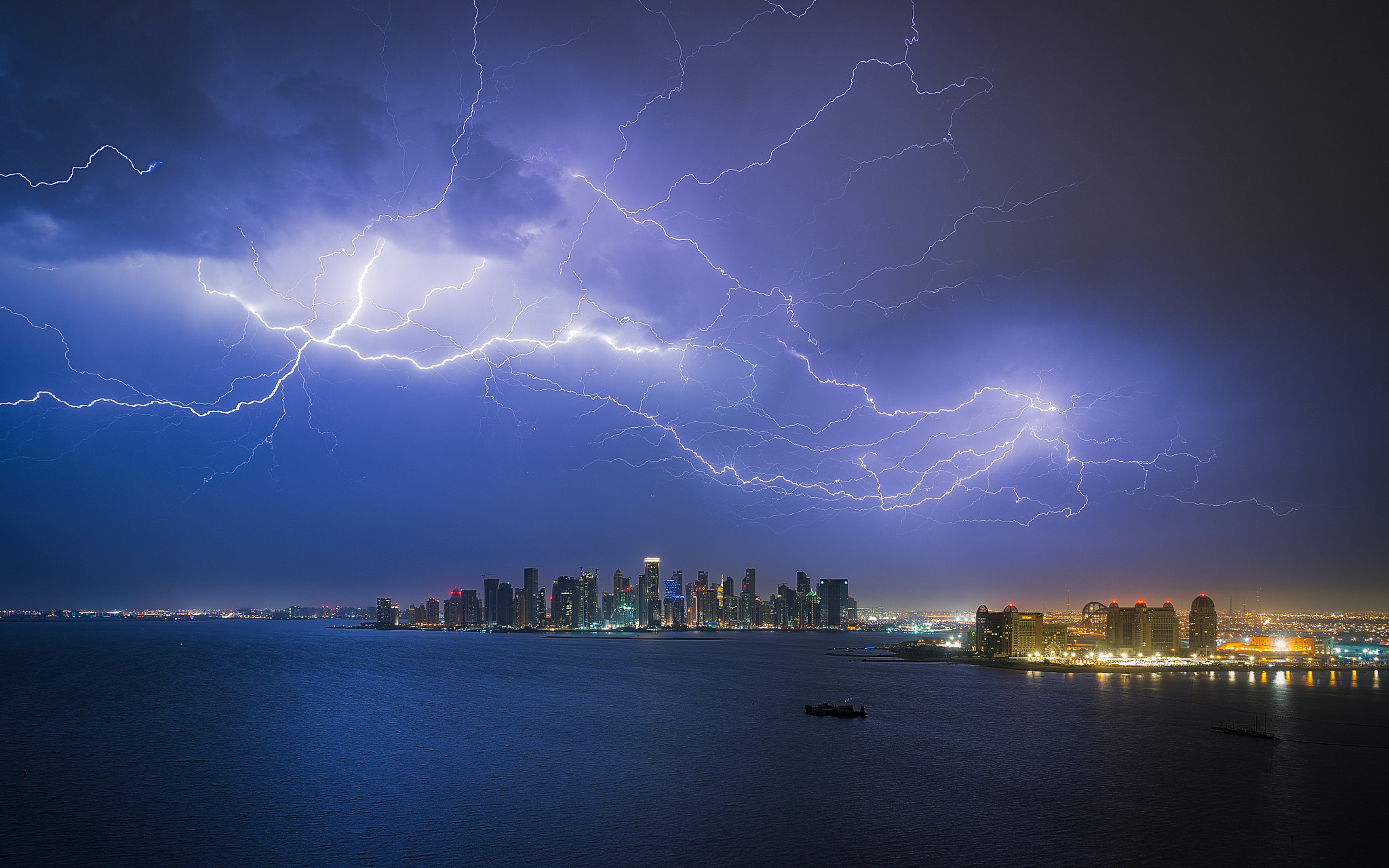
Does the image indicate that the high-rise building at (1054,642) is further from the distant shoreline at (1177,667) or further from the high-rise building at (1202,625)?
the high-rise building at (1202,625)

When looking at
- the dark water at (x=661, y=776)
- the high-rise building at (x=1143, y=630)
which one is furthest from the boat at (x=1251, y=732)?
the high-rise building at (x=1143, y=630)

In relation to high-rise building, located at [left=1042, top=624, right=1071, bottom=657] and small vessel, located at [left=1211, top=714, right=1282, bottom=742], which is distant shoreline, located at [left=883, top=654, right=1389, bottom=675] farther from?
small vessel, located at [left=1211, top=714, right=1282, bottom=742]

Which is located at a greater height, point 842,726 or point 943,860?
point 943,860

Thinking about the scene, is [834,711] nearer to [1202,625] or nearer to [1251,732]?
[1251,732]

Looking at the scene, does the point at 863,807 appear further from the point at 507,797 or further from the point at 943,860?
the point at 507,797

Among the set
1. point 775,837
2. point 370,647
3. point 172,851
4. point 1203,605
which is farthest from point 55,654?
point 1203,605

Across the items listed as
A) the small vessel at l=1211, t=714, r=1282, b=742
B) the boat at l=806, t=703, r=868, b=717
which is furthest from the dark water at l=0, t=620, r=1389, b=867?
the boat at l=806, t=703, r=868, b=717
